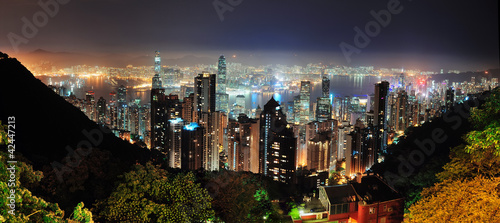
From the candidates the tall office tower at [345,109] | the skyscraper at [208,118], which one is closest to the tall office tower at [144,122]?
the skyscraper at [208,118]

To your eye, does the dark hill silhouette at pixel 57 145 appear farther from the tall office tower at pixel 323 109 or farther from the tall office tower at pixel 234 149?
the tall office tower at pixel 323 109

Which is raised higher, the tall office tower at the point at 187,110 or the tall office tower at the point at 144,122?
the tall office tower at the point at 187,110

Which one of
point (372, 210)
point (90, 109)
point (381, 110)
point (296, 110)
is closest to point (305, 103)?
point (296, 110)

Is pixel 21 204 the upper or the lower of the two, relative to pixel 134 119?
upper

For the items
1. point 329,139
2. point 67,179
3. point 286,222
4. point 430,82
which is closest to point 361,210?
point 286,222

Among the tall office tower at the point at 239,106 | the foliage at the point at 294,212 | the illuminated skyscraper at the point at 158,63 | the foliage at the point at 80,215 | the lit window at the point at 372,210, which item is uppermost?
the illuminated skyscraper at the point at 158,63

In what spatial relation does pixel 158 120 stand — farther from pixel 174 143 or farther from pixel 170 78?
pixel 170 78
